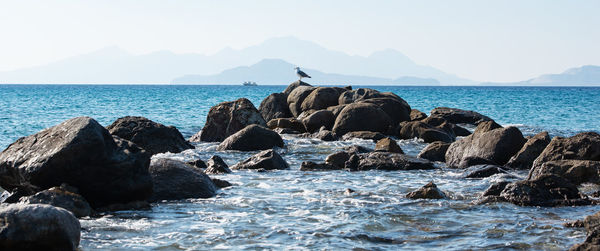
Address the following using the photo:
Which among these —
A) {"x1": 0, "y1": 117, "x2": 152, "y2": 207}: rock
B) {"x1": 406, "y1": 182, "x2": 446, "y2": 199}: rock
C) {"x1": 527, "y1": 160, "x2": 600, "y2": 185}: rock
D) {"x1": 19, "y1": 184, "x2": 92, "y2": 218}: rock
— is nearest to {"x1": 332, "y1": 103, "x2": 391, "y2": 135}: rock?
{"x1": 527, "y1": 160, "x2": 600, "y2": 185}: rock

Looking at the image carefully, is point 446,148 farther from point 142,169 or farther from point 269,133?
point 142,169

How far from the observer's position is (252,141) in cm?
1934

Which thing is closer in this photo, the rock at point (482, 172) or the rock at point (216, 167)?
the rock at point (482, 172)

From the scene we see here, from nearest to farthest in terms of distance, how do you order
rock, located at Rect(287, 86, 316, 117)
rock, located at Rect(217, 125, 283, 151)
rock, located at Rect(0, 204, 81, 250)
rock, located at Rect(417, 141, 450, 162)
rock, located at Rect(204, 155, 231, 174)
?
1. rock, located at Rect(0, 204, 81, 250)
2. rock, located at Rect(204, 155, 231, 174)
3. rock, located at Rect(417, 141, 450, 162)
4. rock, located at Rect(217, 125, 283, 151)
5. rock, located at Rect(287, 86, 316, 117)

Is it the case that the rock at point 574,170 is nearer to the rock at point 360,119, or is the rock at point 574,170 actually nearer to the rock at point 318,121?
the rock at point 360,119

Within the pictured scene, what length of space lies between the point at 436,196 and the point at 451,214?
1.31 m

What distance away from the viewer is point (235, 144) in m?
19.4

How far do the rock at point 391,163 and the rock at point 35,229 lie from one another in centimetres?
891

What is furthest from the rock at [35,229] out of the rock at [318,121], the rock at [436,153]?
the rock at [318,121]

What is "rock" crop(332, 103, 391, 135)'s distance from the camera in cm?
2322

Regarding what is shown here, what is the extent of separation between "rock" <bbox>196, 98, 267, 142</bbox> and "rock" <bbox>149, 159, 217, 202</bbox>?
10946mm

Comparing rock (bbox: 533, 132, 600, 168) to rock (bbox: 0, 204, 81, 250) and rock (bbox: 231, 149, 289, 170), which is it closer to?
rock (bbox: 231, 149, 289, 170)

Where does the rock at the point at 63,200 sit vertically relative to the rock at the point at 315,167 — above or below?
above

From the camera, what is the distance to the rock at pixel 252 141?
19.3 m
